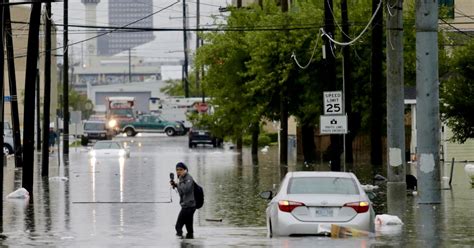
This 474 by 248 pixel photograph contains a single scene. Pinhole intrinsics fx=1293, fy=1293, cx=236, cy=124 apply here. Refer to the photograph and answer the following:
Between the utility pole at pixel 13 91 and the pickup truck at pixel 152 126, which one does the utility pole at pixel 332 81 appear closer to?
the utility pole at pixel 13 91

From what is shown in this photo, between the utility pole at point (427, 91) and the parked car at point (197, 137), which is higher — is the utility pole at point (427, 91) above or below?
above

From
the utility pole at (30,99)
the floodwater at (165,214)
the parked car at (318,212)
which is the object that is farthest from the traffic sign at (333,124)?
the parked car at (318,212)

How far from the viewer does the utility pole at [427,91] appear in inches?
1147

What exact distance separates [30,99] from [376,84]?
50.3 ft

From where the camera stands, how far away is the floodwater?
22.2m

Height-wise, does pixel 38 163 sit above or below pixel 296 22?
below

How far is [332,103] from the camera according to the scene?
118 feet

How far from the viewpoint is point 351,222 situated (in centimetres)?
2141

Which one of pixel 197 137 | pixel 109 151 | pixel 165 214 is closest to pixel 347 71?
pixel 165 214

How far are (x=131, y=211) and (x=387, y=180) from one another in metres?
9.99

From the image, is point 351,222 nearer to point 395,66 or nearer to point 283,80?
point 395,66

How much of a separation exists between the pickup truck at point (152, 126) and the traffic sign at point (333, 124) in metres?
84.3

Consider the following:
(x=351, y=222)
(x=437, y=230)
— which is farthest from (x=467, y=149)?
(x=351, y=222)

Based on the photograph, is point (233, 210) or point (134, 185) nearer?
point (233, 210)
